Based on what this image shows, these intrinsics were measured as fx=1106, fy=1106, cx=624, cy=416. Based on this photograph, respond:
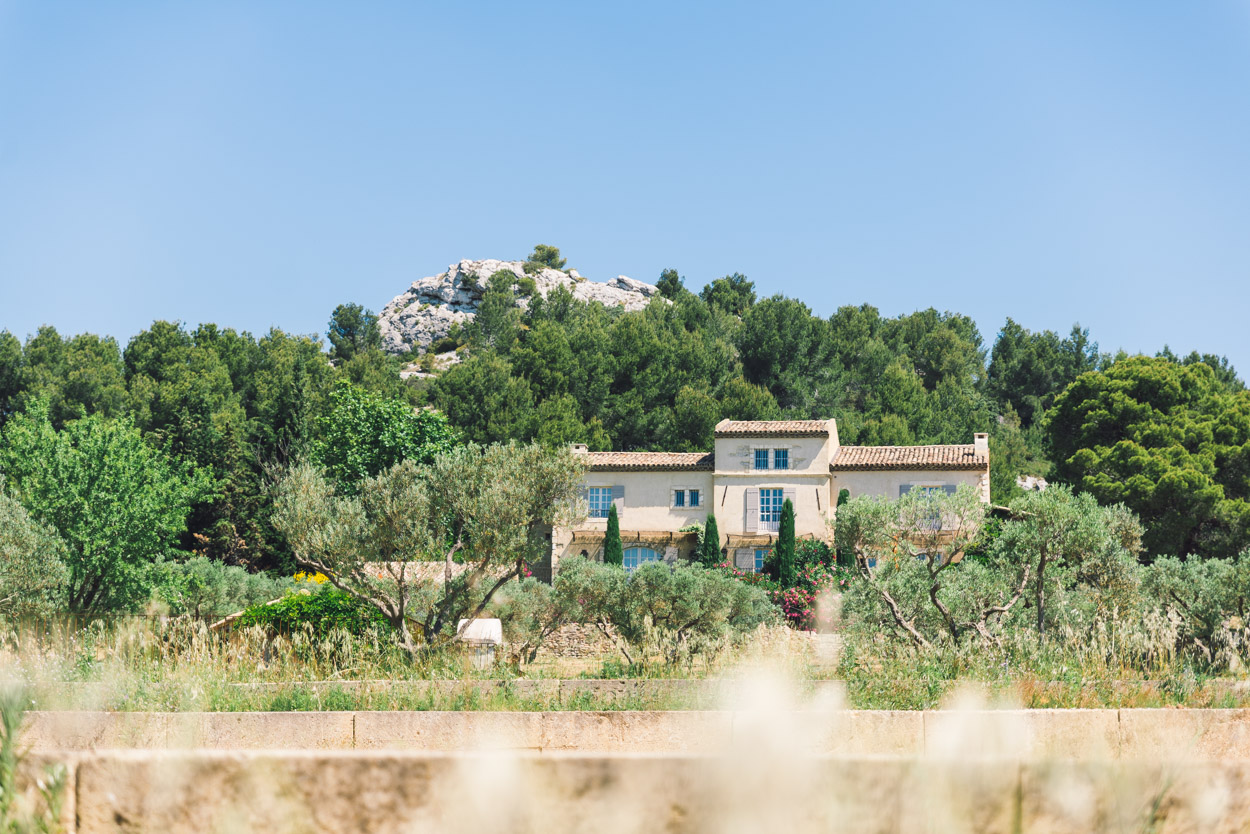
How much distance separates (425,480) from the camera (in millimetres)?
17344

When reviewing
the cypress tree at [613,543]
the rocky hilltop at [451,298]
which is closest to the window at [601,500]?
the cypress tree at [613,543]

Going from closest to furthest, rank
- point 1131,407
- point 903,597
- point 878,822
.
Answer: point 878,822 → point 903,597 → point 1131,407

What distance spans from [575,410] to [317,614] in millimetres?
32530

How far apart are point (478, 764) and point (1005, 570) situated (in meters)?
15.6

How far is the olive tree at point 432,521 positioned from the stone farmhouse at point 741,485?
22261mm

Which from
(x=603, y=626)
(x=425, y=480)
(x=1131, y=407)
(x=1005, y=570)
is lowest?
(x=603, y=626)

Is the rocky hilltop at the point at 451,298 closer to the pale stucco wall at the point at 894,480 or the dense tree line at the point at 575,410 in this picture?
the dense tree line at the point at 575,410

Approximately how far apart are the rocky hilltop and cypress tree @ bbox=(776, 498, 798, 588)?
241 ft

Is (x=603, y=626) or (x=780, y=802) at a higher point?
(x=780, y=802)

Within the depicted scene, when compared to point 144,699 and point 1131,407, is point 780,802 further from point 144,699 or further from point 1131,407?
point 1131,407

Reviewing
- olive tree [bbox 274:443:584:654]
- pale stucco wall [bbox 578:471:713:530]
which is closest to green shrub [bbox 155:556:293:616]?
olive tree [bbox 274:443:584:654]

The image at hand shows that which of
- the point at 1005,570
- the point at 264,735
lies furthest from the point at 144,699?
the point at 1005,570

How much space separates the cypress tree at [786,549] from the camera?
3703cm

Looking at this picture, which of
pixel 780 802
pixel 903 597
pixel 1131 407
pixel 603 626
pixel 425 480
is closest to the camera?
pixel 780 802
